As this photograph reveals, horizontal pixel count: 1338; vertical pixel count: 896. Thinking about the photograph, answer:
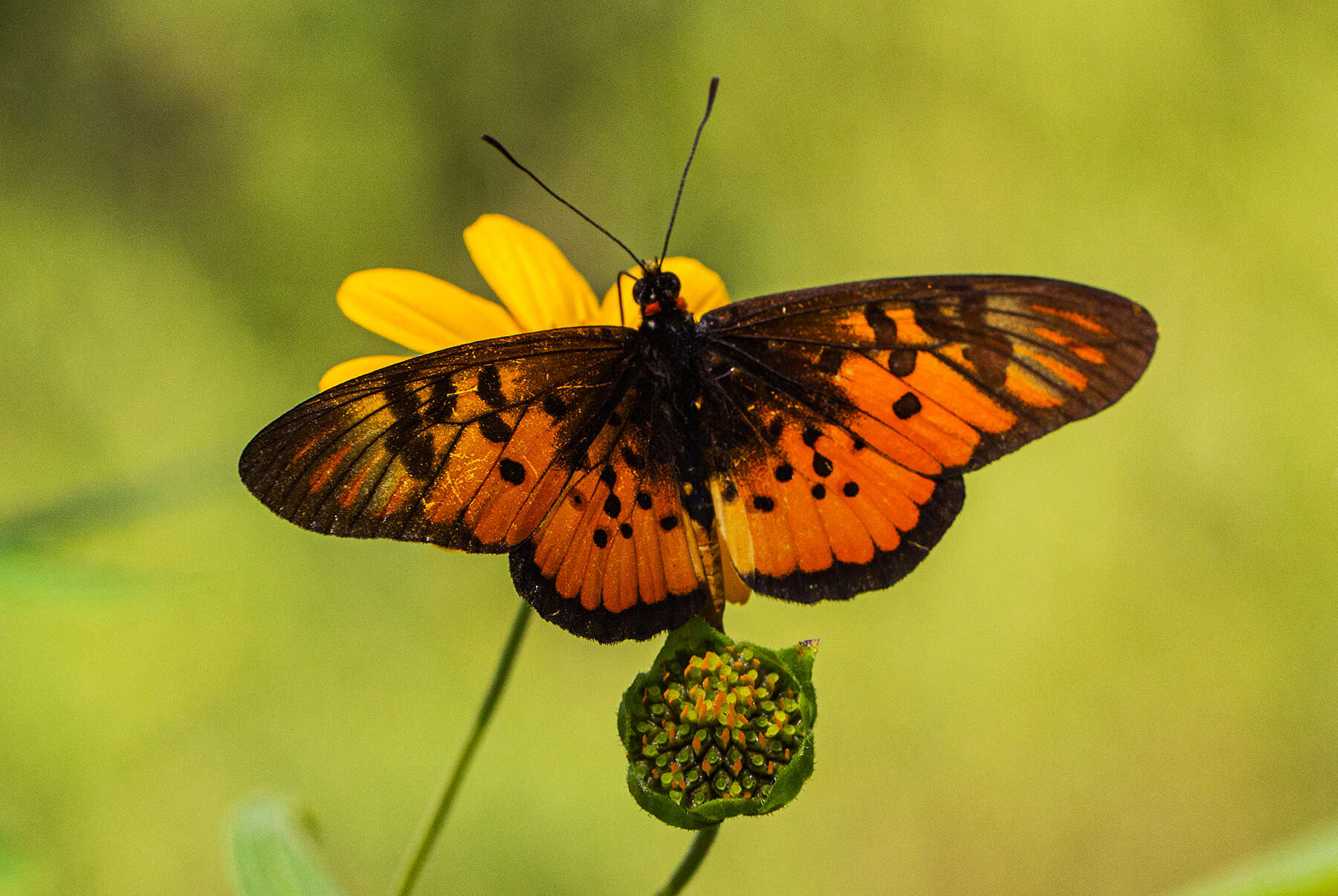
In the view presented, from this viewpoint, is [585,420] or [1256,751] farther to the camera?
[1256,751]

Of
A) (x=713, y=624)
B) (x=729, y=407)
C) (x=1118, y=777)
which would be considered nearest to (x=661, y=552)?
(x=713, y=624)

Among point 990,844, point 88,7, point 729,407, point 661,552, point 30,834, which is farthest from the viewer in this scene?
point 88,7

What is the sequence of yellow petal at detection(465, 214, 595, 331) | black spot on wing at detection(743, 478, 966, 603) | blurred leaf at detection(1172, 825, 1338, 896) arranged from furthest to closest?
yellow petal at detection(465, 214, 595, 331), black spot on wing at detection(743, 478, 966, 603), blurred leaf at detection(1172, 825, 1338, 896)

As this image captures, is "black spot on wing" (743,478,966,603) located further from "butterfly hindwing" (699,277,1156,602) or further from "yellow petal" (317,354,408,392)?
"yellow petal" (317,354,408,392)

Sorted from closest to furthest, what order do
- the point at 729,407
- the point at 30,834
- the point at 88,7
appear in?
1. the point at 729,407
2. the point at 30,834
3. the point at 88,7

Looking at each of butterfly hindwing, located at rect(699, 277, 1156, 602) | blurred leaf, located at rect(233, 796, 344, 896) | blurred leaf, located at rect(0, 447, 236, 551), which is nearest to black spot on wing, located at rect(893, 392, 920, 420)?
butterfly hindwing, located at rect(699, 277, 1156, 602)

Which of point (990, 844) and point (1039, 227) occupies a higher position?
point (1039, 227)

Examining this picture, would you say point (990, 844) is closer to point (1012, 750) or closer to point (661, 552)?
point (1012, 750)
